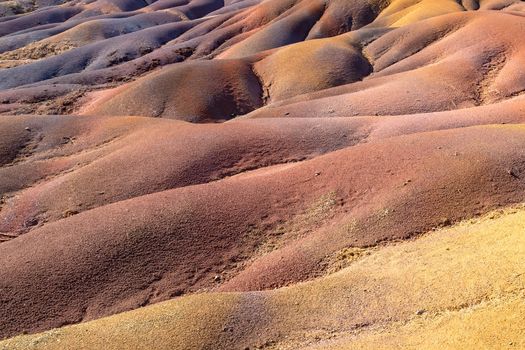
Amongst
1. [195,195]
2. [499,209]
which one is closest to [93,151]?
[195,195]

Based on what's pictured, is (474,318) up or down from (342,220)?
up

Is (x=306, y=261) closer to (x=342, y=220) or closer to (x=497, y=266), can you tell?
(x=342, y=220)

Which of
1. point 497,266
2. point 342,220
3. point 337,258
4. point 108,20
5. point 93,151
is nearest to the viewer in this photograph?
point 497,266

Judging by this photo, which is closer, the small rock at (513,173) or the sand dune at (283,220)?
the sand dune at (283,220)

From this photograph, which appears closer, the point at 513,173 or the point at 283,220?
the point at 513,173

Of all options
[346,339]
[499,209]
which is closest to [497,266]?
[346,339]

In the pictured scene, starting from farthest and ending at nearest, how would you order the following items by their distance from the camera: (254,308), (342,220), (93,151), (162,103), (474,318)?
1. (162,103)
2. (93,151)
3. (342,220)
4. (254,308)
5. (474,318)

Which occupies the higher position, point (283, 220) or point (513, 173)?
point (513, 173)

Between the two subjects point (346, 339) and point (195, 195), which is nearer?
point (346, 339)

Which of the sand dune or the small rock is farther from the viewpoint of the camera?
the small rock
